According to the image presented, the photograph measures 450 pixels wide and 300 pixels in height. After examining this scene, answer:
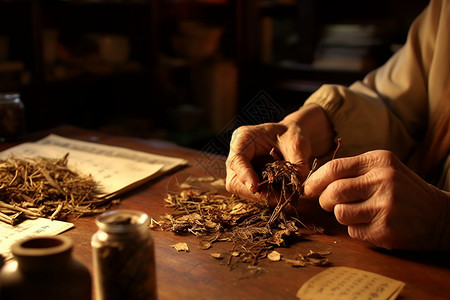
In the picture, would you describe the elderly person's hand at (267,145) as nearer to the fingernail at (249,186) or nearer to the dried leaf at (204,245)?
the fingernail at (249,186)

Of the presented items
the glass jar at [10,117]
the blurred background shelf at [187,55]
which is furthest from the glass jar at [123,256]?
the blurred background shelf at [187,55]

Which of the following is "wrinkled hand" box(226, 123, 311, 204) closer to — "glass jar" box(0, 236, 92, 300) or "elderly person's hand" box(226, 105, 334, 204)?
"elderly person's hand" box(226, 105, 334, 204)

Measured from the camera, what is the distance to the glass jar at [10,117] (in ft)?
6.48

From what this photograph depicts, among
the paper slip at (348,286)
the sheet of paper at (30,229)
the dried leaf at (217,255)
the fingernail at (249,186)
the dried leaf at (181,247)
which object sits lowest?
the sheet of paper at (30,229)

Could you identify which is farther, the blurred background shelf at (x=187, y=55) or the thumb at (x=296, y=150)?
the blurred background shelf at (x=187, y=55)

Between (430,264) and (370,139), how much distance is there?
0.64m

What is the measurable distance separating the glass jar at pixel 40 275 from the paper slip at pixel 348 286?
1.40ft

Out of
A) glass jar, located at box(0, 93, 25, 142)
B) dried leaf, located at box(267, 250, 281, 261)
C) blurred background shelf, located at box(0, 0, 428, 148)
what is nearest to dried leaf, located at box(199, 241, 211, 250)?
dried leaf, located at box(267, 250, 281, 261)

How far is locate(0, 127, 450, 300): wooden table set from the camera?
3.06ft

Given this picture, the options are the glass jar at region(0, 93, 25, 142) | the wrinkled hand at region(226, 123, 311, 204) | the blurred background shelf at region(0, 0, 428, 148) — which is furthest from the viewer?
the blurred background shelf at region(0, 0, 428, 148)

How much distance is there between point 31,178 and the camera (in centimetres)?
145

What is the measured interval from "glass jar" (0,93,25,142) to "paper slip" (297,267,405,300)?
1517 millimetres

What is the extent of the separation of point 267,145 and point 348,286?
0.55 m

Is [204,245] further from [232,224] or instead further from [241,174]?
[241,174]
